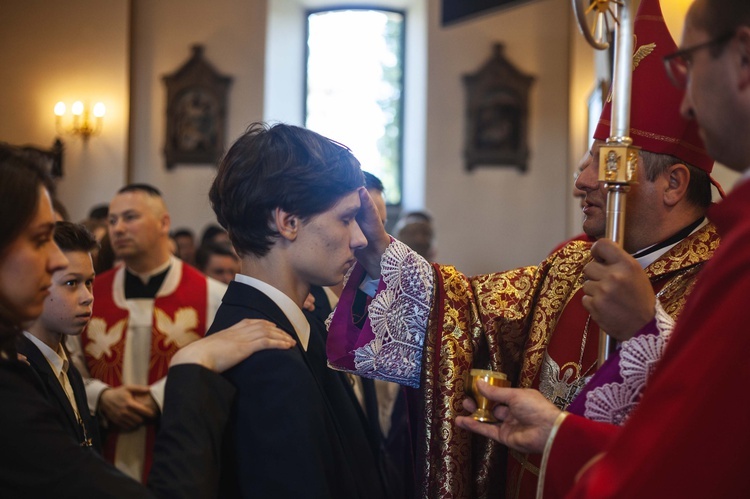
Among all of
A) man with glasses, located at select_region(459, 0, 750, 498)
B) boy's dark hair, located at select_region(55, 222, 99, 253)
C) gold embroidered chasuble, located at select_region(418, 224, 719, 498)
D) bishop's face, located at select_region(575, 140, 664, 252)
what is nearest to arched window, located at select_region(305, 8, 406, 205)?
boy's dark hair, located at select_region(55, 222, 99, 253)

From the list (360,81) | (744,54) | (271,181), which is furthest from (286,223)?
(360,81)

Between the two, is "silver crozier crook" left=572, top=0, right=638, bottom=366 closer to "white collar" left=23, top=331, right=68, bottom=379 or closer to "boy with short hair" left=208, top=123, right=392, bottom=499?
"boy with short hair" left=208, top=123, right=392, bottom=499

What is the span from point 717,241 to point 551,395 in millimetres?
623

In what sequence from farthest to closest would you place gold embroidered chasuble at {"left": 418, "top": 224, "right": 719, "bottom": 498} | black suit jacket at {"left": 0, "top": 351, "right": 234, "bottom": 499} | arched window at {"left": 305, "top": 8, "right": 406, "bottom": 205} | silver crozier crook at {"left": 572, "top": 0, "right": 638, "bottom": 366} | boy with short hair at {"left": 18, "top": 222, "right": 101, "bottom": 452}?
arched window at {"left": 305, "top": 8, "right": 406, "bottom": 205} → boy with short hair at {"left": 18, "top": 222, "right": 101, "bottom": 452} → gold embroidered chasuble at {"left": 418, "top": 224, "right": 719, "bottom": 498} → silver crozier crook at {"left": 572, "top": 0, "right": 638, "bottom": 366} → black suit jacket at {"left": 0, "top": 351, "right": 234, "bottom": 499}

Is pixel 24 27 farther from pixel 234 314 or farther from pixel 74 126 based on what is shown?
pixel 234 314

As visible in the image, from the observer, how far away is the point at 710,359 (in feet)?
3.99

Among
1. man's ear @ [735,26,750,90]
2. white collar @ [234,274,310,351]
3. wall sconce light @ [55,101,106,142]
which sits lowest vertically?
white collar @ [234,274,310,351]

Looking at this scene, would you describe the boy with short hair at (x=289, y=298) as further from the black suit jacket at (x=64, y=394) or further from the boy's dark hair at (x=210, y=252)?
the boy's dark hair at (x=210, y=252)

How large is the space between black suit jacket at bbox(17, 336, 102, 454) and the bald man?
1.26 m

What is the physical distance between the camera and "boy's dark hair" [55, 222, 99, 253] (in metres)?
2.88

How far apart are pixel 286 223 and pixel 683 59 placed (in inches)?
37.8

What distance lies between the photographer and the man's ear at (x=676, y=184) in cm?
228

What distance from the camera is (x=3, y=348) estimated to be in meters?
1.47

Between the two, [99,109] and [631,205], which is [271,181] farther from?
[99,109]
